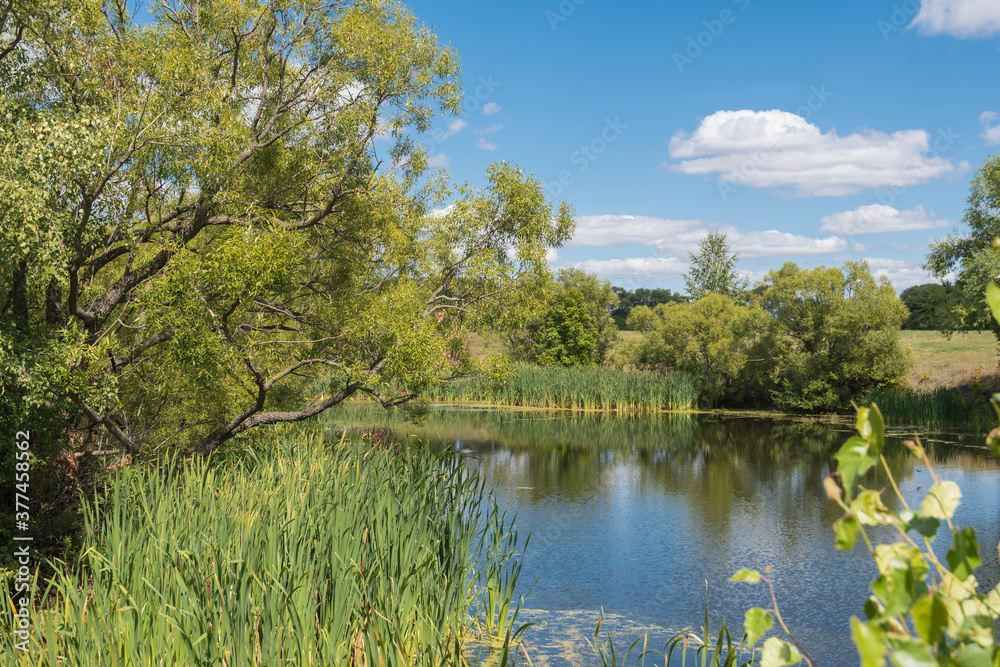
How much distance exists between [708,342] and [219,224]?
79.9 feet

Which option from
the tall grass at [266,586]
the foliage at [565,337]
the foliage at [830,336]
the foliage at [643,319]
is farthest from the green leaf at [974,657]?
the foliage at [643,319]

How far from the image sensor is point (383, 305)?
938 centimetres

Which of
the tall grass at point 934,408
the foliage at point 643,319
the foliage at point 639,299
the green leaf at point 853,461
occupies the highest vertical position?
the foliage at point 639,299

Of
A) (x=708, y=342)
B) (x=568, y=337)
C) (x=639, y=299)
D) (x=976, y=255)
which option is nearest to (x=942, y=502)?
(x=976, y=255)

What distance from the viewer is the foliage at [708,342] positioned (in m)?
29.1

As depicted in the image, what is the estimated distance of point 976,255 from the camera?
18.8 meters

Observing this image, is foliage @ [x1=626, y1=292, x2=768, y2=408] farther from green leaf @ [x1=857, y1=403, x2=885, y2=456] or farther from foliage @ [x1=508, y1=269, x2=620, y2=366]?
green leaf @ [x1=857, y1=403, x2=885, y2=456]

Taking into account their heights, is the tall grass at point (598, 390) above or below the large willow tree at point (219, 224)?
below

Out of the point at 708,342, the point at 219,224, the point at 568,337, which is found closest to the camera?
the point at 219,224

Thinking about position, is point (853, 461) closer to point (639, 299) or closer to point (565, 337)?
point (565, 337)

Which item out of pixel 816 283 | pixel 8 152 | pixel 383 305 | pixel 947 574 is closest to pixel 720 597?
pixel 383 305

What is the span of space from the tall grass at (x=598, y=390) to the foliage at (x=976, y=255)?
10.5 m

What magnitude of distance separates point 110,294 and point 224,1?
381 cm

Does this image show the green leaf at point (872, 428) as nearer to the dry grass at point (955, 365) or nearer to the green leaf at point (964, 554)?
the green leaf at point (964, 554)
